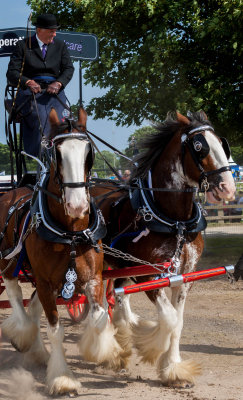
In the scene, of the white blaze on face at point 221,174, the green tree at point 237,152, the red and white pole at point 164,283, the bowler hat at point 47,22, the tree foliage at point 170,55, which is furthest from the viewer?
the green tree at point 237,152

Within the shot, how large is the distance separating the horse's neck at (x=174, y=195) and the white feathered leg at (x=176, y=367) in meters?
0.71

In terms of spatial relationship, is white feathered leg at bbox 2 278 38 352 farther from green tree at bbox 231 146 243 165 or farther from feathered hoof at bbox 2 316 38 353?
green tree at bbox 231 146 243 165

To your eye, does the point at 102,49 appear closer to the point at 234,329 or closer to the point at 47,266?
the point at 234,329

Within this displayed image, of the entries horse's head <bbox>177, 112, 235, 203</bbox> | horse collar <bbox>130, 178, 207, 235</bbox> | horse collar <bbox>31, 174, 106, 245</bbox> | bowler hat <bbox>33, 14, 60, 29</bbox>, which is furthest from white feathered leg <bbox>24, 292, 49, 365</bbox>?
bowler hat <bbox>33, 14, 60, 29</bbox>

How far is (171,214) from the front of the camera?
200 inches

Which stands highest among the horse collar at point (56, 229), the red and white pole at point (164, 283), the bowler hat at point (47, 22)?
the bowler hat at point (47, 22)

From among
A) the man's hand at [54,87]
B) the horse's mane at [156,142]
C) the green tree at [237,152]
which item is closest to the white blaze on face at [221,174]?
the horse's mane at [156,142]

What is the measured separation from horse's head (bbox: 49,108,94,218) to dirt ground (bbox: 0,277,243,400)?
1.69 m

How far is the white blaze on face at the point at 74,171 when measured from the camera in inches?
161

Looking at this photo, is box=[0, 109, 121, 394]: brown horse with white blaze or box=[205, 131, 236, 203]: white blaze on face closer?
box=[0, 109, 121, 394]: brown horse with white blaze

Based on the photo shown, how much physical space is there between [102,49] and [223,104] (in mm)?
2786

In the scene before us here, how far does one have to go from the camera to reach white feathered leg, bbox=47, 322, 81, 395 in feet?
15.2

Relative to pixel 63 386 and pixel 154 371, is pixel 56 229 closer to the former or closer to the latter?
pixel 63 386

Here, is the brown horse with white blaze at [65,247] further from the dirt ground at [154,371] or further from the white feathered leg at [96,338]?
the dirt ground at [154,371]
